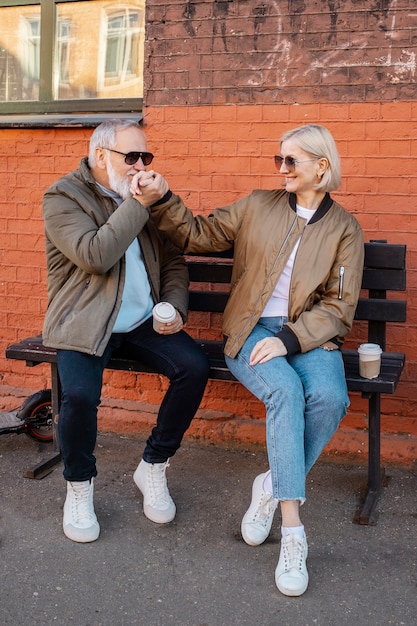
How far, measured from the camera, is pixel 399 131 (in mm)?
4371

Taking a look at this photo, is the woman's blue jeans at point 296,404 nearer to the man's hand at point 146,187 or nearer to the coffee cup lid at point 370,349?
the coffee cup lid at point 370,349

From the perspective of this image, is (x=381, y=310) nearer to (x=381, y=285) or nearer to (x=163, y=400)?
(x=381, y=285)

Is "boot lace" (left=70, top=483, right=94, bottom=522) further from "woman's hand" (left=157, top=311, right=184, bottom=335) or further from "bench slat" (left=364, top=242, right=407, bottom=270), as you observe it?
"bench slat" (left=364, top=242, right=407, bottom=270)

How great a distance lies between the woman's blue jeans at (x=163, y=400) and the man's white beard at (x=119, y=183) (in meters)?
0.64

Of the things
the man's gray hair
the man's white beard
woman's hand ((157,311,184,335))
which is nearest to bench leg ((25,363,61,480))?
woman's hand ((157,311,184,335))

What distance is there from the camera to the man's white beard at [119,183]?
3889 mm

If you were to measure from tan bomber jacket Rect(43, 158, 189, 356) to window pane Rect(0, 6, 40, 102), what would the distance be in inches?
61.3

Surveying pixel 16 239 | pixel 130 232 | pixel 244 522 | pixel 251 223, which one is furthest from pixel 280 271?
pixel 16 239

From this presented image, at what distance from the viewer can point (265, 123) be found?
15.0 ft

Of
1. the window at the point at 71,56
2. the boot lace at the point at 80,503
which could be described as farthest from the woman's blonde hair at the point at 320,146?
the boot lace at the point at 80,503

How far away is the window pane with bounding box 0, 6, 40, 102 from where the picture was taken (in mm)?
5176

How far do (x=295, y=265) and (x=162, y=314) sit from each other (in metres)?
0.65

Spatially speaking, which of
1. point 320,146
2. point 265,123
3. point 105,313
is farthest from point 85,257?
point 265,123

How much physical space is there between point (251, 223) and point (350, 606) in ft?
5.76
